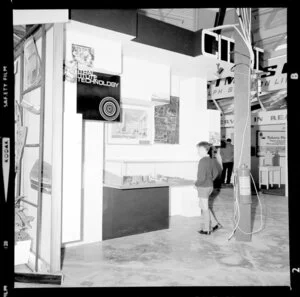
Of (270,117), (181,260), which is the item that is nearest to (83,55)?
(181,260)

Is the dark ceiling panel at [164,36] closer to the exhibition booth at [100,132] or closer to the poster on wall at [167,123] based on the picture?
the exhibition booth at [100,132]

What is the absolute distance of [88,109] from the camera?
4.03m

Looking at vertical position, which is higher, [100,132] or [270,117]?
[270,117]

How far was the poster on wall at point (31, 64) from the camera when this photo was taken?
329 cm

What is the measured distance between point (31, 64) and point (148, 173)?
9.66ft

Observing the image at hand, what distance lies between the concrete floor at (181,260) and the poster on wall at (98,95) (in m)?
1.78

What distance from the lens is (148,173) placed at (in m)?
5.65

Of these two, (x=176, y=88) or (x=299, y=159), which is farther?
(x=176, y=88)

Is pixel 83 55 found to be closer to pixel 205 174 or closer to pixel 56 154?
pixel 56 154

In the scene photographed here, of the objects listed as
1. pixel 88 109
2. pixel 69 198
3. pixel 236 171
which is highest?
pixel 88 109
